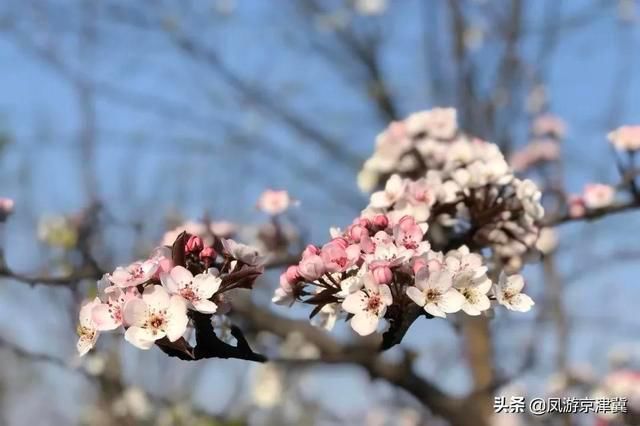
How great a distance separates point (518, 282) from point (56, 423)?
11141 mm

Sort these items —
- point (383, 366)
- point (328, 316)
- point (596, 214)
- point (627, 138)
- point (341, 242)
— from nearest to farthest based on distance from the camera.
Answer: point (341, 242)
point (328, 316)
point (627, 138)
point (596, 214)
point (383, 366)

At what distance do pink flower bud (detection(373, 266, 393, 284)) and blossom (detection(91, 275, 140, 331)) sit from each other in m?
0.30

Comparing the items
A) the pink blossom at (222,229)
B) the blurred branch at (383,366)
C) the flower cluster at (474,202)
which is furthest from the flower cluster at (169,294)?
the blurred branch at (383,366)

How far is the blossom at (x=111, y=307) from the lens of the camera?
0.95 m

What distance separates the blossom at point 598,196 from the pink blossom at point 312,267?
121cm

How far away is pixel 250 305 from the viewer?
221 cm

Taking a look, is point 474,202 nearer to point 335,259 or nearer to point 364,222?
point 364,222

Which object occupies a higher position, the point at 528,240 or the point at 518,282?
the point at 528,240

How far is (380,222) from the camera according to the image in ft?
3.62

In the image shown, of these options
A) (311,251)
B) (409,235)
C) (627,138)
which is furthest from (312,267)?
(627,138)

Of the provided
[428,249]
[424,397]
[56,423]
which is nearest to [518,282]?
[428,249]

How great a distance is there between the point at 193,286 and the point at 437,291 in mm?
304

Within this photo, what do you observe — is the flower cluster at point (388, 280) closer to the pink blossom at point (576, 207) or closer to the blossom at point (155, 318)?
the blossom at point (155, 318)

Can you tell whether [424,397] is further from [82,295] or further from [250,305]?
[82,295]
